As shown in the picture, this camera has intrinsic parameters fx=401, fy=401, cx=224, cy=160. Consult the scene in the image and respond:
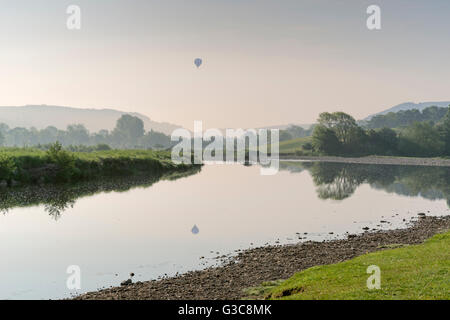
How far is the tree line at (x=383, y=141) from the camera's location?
15662 cm

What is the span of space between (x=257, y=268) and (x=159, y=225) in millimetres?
13542

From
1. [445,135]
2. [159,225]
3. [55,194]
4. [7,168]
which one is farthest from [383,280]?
[445,135]

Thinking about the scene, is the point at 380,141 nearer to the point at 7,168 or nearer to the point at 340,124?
the point at 340,124

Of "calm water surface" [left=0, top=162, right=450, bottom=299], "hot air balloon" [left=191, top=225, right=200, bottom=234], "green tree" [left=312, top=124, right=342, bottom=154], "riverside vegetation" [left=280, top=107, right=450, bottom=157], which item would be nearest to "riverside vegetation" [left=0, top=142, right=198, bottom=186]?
"calm water surface" [left=0, top=162, right=450, bottom=299]

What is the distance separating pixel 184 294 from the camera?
620 inches

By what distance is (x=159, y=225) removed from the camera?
31250mm

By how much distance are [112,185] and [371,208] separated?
3459 centimetres

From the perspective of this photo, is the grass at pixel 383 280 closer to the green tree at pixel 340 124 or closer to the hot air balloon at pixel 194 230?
the hot air balloon at pixel 194 230

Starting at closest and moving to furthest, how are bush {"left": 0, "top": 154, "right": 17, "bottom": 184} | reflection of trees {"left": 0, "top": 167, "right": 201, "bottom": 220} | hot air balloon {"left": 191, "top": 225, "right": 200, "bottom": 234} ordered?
1. hot air balloon {"left": 191, "top": 225, "right": 200, "bottom": 234}
2. reflection of trees {"left": 0, "top": 167, "right": 201, "bottom": 220}
3. bush {"left": 0, "top": 154, "right": 17, "bottom": 184}

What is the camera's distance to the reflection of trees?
3716cm

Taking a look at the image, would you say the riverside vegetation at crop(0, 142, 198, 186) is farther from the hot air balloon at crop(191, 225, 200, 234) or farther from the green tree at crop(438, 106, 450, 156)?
the green tree at crop(438, 106, 450, 156)

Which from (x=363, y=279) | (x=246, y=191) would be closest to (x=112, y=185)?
(x=246, y=191)

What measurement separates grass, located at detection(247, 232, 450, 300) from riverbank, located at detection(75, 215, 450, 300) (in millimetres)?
1582
